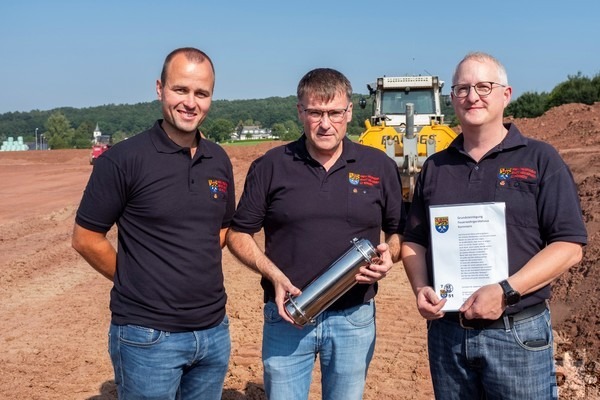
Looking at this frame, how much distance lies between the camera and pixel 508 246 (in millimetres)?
2889

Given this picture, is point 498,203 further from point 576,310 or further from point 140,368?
point 576,310

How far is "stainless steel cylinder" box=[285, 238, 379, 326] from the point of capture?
10.3 feet

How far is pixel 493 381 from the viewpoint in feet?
9.66

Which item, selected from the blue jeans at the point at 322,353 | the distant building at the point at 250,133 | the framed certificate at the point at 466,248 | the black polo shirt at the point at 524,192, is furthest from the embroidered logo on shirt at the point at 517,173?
the distant building at the point at 250,133

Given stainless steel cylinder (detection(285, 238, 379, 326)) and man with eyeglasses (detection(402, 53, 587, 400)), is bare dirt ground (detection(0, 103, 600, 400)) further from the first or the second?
man with eyeglasses (detection(402, 53, 587, 400))

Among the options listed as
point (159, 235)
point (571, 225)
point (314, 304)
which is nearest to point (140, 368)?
point (159, 235)

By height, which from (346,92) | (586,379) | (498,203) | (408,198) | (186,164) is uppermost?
(346,92)

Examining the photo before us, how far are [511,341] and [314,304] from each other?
2.85 feet

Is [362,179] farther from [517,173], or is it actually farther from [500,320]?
[500,320]

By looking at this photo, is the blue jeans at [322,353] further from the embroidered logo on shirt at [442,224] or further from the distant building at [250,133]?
the distant building at [250,133]

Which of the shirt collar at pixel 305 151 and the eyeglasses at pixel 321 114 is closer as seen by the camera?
the eyeglasses at pixel 321 114

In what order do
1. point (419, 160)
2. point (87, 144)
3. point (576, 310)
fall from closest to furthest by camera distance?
point (576, 310)
point (419, 160)
point (87, 144)

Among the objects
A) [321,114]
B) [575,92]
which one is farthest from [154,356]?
[575,92]

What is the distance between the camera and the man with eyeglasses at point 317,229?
3303 millimetres
